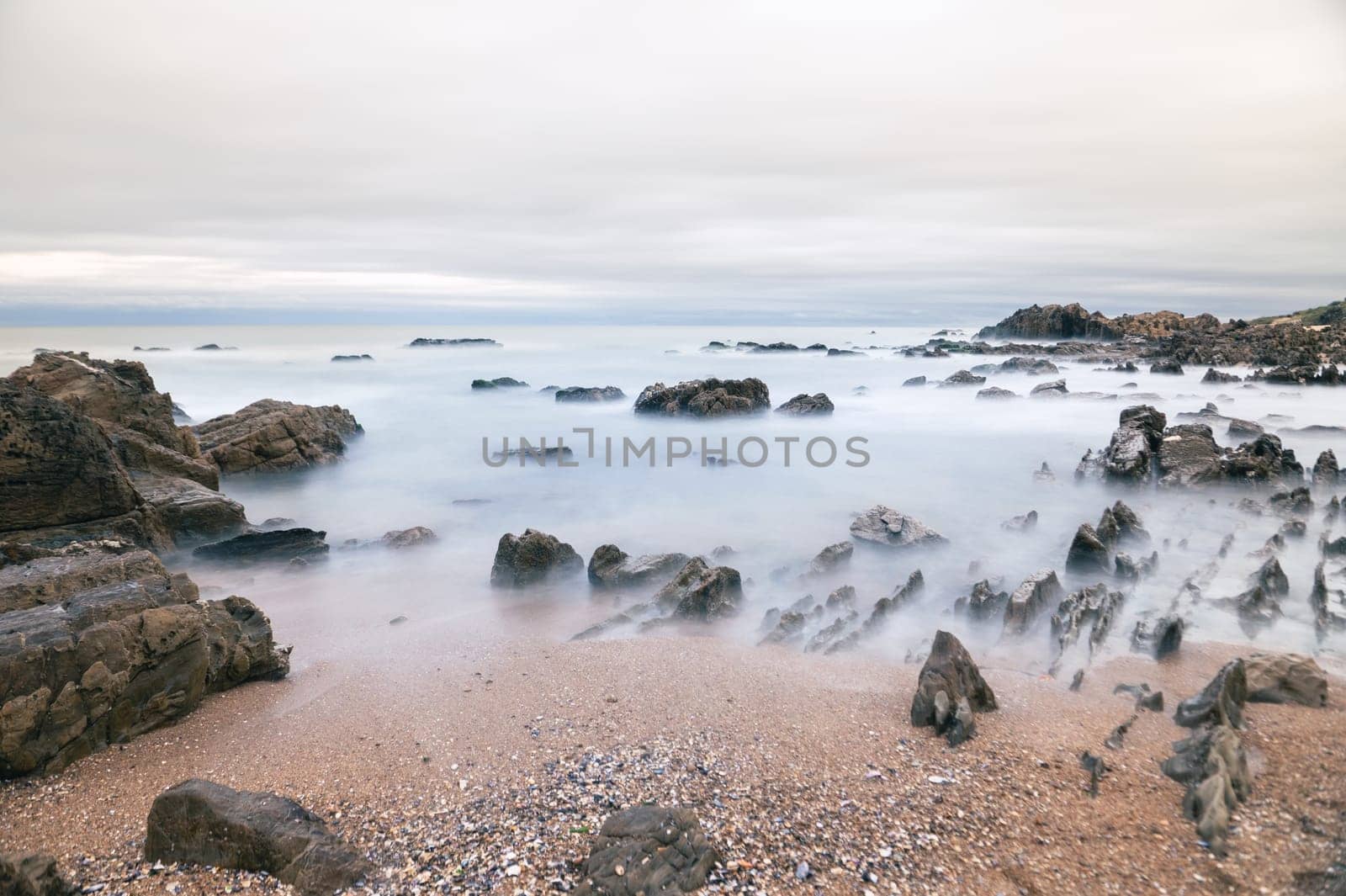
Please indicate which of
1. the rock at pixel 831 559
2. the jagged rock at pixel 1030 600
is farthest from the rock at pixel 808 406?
the jagged rock at pixel 1030 600

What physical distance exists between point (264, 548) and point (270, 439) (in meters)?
6.06

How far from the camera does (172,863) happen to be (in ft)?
10.7

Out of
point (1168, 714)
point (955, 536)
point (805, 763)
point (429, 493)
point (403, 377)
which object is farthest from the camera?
point (403, 377)

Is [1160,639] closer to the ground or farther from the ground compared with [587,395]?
closer to the ground

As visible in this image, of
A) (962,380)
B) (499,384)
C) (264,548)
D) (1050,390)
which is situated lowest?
(264,548)

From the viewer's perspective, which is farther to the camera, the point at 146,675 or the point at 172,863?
the point at 146,675

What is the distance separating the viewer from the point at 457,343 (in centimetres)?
6281

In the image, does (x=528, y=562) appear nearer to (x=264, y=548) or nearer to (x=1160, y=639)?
(x=264, y=548)

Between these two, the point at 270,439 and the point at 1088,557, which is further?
the point at 270,439

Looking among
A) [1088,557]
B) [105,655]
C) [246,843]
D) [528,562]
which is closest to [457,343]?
[528,562]

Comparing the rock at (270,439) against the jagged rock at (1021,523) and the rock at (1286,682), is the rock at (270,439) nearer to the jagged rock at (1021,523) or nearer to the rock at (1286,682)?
→ the jagged rock at (1021,523)

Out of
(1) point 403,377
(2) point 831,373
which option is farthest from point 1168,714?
(1) point 403,377

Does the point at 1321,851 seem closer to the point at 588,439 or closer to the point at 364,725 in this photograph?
the point at 364,725

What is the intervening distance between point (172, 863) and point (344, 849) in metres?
0.77
